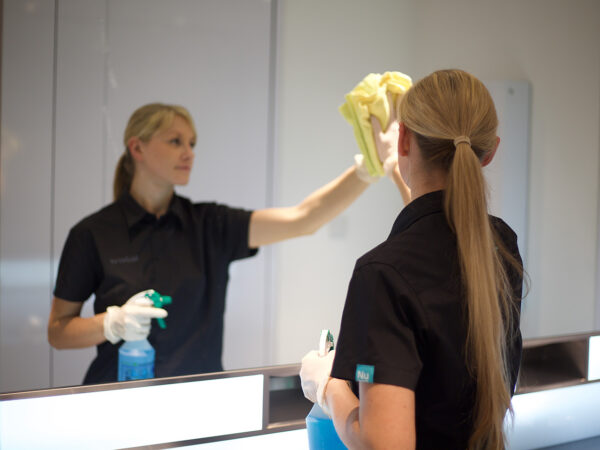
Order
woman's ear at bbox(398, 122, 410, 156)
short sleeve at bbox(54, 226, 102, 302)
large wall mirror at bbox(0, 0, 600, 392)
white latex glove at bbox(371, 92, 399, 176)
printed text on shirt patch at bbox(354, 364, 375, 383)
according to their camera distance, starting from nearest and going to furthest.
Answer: printed text on shirt patch at bbox(354, 364, 375, 383), woman's ear at bbox(398, 122, 410, 156), white latex glove at bbox(371, 92, 399, 176), short sleeve at bbox(54, 226, 102, 302), large wall mirror at bbox(0, 0, 600, 392)

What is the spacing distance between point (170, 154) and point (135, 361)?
700 mm

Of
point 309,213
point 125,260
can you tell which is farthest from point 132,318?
point 309,213

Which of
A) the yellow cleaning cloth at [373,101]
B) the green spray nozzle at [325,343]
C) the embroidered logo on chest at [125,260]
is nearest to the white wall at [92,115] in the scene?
the embroidered logo on chest at [125,260]

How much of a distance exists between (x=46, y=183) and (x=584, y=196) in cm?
215

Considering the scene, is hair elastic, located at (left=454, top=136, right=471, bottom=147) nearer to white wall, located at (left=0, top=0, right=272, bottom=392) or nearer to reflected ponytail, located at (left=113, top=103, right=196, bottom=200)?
reflected ponytail, located at (left=113, top=103, right=196, bottom=200)

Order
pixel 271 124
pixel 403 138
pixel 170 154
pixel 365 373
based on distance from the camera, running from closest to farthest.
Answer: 1. pixel 365 373
2. pixel 403 138
3. pixel 170 154
4. pixel 271 124

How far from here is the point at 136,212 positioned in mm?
1788

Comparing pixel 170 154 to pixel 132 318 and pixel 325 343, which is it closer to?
pixel 132 318

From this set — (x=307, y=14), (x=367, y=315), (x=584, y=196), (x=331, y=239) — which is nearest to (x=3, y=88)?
(x=307, y=14)

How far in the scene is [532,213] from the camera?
7.67 ft

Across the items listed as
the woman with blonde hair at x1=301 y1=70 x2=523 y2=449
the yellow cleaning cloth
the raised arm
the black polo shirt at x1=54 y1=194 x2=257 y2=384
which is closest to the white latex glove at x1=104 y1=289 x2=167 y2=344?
the black polo shirt at x1=54 y1=194 x2=257 y2=384

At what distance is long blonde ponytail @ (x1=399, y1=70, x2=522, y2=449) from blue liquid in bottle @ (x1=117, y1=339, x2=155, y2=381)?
1.00 m

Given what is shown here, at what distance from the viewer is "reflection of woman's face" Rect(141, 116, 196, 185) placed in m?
1.86

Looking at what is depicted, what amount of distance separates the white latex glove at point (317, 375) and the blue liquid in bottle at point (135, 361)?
75cm
